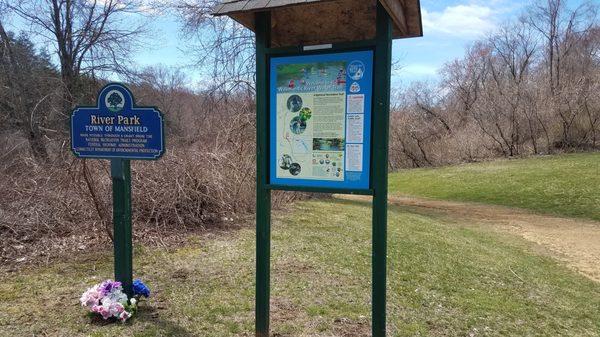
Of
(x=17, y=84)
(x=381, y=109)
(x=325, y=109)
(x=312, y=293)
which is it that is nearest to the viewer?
(x=381, y=109)

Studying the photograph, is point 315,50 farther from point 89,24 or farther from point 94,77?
point 89,24

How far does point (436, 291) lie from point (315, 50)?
11.9 feet

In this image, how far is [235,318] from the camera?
14.4 ft

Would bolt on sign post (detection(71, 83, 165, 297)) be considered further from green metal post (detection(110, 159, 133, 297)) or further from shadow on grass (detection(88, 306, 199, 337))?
shadow on grass (detection(88, 306, 199, 337))

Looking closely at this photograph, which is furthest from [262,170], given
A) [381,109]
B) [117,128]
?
[117,128]

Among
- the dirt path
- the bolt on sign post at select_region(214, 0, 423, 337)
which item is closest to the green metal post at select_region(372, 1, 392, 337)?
the bolt on sign post at select_region(214, 0, 423, 337)

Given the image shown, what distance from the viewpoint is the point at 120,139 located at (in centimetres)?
410

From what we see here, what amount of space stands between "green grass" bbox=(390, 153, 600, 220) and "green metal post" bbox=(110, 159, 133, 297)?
18379 millimetres

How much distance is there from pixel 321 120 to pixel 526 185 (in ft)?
78.1

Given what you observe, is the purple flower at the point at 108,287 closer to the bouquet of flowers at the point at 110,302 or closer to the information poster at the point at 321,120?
the bouquet of flowers at the point at 110,302

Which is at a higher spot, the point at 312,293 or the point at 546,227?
the point at 312,293

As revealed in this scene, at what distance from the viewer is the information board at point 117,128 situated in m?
4.03

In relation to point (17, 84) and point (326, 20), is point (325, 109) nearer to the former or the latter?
point (326, 20)

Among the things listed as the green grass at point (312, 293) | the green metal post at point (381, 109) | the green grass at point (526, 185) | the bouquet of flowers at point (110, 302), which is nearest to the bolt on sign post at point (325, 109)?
the green metal post at point (381, 109)
